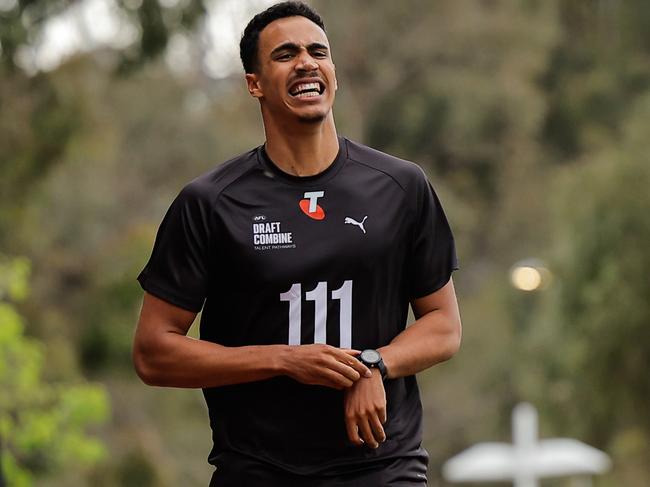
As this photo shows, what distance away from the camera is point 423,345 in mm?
5633

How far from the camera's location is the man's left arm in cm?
539

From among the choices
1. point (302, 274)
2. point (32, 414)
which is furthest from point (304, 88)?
point (32, 414)

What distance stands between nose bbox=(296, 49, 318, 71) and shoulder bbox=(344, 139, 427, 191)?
34 cm

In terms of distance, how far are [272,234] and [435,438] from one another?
46.7m

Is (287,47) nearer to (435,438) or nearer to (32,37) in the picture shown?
(32,37)

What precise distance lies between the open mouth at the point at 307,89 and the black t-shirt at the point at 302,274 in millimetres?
246

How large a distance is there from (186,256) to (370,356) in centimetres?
68

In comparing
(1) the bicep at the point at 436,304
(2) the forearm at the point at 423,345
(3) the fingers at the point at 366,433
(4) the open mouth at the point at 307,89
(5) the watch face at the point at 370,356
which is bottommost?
(3) the fingers at the point at 366,433

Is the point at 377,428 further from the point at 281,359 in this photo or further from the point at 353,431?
the point at 281,359

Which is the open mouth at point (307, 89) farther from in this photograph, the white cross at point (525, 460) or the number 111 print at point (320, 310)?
the white cross at point (525, 460)

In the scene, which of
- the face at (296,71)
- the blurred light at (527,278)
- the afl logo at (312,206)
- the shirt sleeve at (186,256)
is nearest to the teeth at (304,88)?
the face at (296,71)

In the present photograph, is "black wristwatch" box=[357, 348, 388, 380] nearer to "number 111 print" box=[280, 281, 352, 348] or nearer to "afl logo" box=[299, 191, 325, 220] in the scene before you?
"number 111 print" box=[280, 281, 352, 348]

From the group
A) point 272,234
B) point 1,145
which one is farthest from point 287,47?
point 1,145

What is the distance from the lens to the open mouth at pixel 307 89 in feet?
18.5
